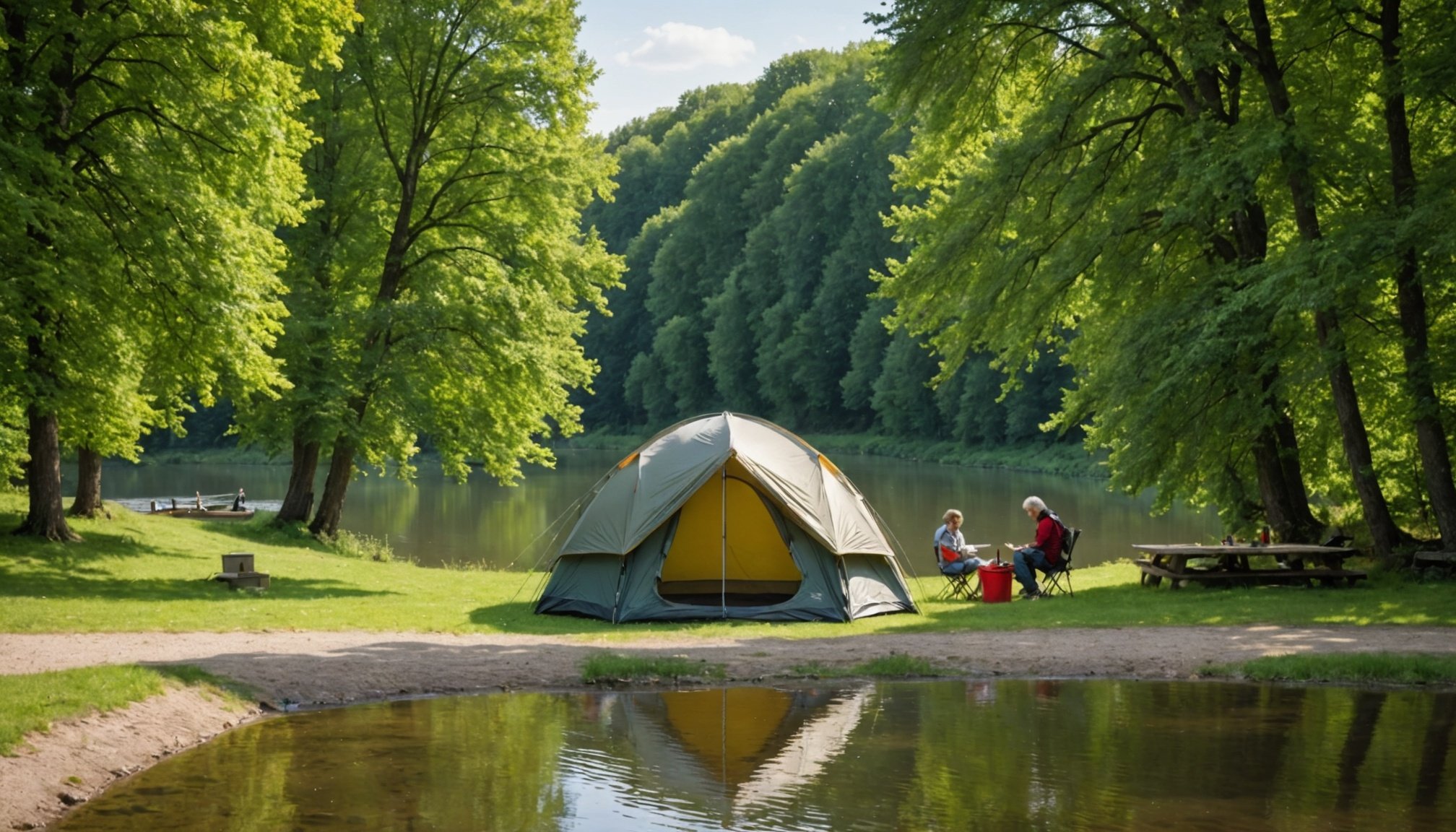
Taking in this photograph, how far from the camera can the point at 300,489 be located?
84.2 feet

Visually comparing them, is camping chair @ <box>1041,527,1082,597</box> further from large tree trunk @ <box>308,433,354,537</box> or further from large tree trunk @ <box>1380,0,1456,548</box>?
large tree trunk @ <box>308,433,354,537</box>

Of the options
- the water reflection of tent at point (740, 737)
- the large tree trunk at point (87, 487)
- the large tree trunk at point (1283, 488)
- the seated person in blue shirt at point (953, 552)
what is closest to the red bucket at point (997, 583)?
the seated person in blue shirt at point (953, 552)

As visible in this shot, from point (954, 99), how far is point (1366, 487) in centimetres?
793

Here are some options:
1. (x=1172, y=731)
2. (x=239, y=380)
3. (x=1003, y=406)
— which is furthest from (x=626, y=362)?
(x=1172, y=731)

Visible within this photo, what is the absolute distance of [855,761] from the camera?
8.17m

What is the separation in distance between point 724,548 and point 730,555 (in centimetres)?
183

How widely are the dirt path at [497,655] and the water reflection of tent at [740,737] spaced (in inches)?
33.4

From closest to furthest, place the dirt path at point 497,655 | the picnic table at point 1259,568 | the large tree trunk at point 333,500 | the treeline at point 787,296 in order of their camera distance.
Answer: the dirt path at point 497,655 → the picnic table at point 1259,568 → the large tree trunk at point 333,500 → the treeline at point 787,296

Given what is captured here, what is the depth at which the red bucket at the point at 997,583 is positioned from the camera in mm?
16266

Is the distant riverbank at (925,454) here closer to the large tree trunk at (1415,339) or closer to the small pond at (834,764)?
the large tree trunk at (1415,339)

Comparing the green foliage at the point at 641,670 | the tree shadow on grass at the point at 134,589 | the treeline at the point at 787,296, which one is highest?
the treeline at the point at 787,296

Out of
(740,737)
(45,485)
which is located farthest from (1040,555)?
(45,485)

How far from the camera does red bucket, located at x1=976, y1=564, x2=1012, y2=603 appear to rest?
16.3 meters

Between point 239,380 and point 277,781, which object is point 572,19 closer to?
point 239,380
